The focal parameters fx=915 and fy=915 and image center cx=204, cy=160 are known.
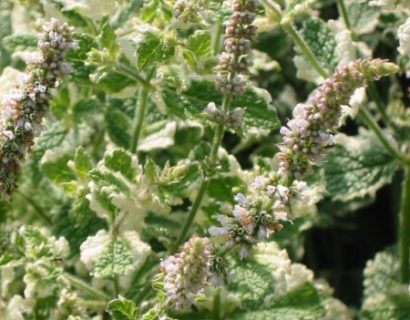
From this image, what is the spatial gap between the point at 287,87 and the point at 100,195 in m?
0.83

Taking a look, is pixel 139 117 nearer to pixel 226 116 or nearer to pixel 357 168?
pixel 226 116

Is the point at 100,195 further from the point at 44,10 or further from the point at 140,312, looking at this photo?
the point at 44,10

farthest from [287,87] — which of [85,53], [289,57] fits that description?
[85,53]

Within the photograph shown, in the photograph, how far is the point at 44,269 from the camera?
147 cm

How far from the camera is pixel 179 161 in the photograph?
1.64m

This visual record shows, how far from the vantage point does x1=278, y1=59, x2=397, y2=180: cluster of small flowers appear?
44.1 inches

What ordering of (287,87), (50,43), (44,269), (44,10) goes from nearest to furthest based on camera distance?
1. (50,43)
2. (44,269)
3. (44,10)
4. (287,87)

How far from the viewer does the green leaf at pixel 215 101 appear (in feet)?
4.90

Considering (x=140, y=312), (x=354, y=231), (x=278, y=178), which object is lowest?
(x=140, y=312)

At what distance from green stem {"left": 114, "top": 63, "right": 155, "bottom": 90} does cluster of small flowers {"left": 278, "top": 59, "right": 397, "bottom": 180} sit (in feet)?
1.33

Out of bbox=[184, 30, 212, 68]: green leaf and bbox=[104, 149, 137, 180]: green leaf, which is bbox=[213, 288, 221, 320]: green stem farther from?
bbox=[184, 30, 212, 68]: green leaf

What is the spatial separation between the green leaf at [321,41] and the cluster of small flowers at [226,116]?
1.42 ft

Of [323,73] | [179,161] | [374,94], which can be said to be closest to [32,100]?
[179,161]

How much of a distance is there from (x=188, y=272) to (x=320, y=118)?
0.81 feet
